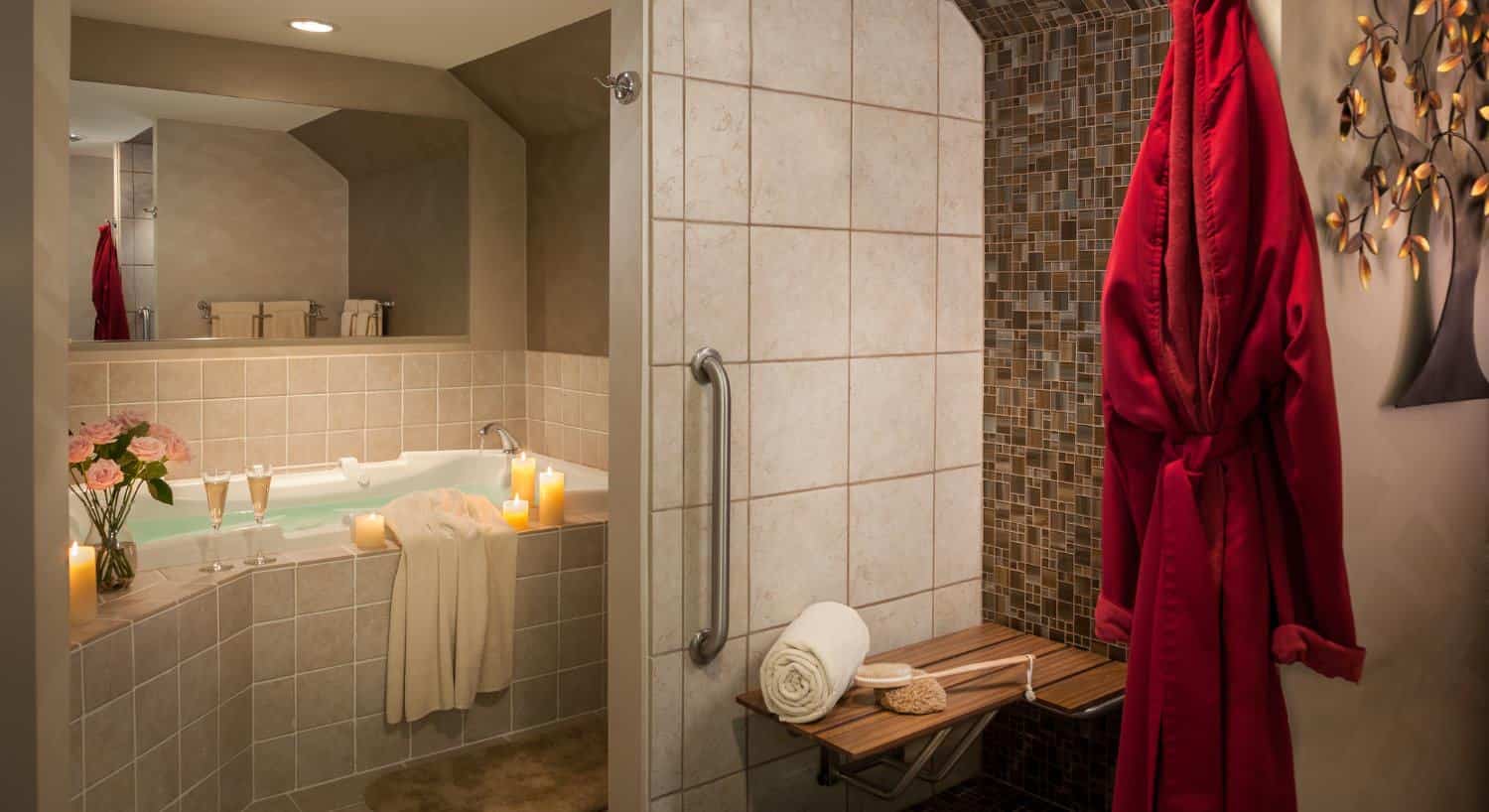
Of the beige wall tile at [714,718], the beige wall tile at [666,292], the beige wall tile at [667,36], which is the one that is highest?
the beige wall tile at [667,36]

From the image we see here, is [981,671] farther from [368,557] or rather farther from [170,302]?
[170,302]

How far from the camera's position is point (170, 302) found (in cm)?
382

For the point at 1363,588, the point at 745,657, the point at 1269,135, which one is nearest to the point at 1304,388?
the point at 1269,135

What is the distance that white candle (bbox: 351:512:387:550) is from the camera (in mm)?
3107

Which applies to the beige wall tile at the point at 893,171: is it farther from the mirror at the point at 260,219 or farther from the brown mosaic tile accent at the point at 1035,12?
the mirror at the point at 260,219

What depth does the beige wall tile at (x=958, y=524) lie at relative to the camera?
2.66 metres

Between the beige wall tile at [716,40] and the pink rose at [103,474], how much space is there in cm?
166

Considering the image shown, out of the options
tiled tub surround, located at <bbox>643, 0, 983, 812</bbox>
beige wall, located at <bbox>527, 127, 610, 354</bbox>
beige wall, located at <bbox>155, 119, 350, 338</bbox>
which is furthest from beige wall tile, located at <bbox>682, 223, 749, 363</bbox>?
beige wall, located at <bbox>155, 119, 350, 338</bbox>

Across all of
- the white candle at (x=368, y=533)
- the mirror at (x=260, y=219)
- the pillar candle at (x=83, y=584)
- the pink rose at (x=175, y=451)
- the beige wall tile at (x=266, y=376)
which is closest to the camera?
the pillar candle at (x=83, y=584)

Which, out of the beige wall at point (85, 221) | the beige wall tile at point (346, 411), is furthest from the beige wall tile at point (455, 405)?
the beige wall at point (85, 221)

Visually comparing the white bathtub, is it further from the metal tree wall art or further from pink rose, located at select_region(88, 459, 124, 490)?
the metal tree wall art

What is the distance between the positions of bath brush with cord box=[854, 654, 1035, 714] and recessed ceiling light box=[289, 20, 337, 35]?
2.87m

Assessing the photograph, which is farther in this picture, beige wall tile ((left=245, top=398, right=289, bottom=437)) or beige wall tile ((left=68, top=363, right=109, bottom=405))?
beige wall tile ((left=245, top=398, right=289, bottom=437))

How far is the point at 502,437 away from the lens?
14.5 ft
